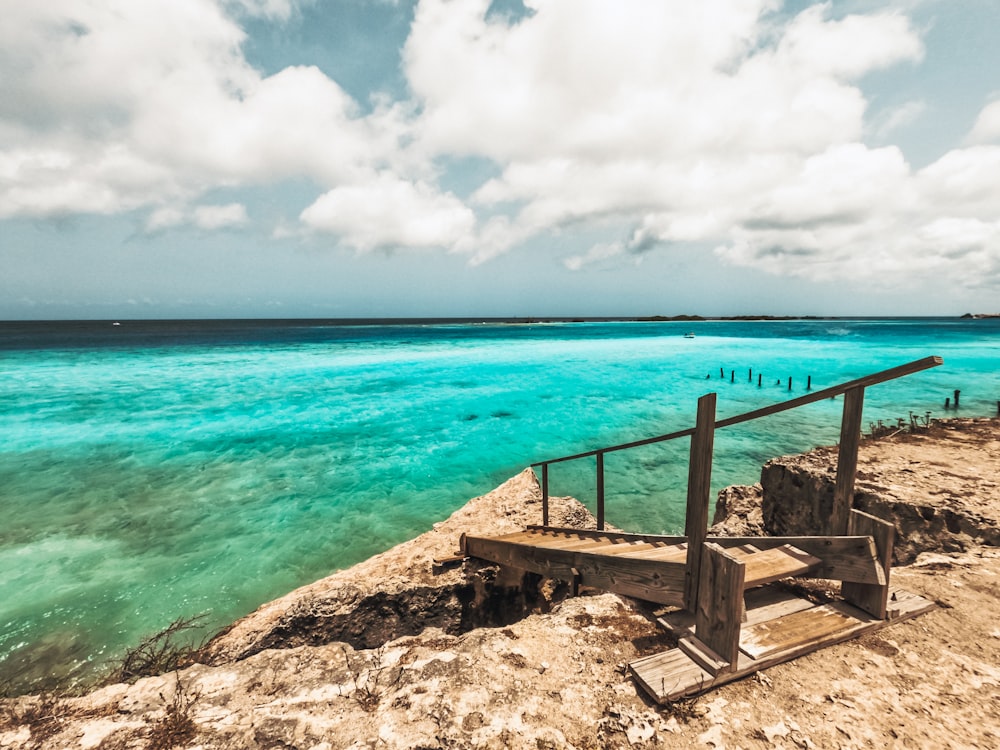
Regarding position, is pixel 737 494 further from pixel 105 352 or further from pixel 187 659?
pixel 105 352

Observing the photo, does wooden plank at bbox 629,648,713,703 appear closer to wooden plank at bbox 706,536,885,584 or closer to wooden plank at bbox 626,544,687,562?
wooden plank at bbox 626,544,687,562

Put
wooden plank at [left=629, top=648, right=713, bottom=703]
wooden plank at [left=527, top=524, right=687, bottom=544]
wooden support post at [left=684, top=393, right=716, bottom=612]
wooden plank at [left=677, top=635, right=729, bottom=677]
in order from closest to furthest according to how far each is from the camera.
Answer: wooden plank at [left=629, top=648, right=713, bottom=703]
wooden plank at [left=677, top=635, right=729, bottom=677]
wooden support post at [left=684, top=393, right=716, bottom=612]
wooden plank at [left=527, top=524, right=687, bottom=544]

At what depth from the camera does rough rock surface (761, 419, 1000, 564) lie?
6.35 m

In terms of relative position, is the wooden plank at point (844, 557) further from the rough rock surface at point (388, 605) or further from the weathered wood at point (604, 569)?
the rough rock surface at point (388, 605)

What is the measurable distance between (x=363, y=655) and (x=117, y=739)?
1752 millimetres

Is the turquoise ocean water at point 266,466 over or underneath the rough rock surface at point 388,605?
underneath

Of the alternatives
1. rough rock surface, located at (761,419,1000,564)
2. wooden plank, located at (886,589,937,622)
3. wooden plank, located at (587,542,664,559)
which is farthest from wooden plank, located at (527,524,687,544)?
rough rock surface, located at (761,419,1000,564)

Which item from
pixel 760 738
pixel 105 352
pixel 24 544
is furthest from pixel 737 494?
pixel 105 352

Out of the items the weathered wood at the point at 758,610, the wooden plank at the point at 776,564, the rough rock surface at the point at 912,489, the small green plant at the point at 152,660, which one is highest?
the wooden plank at the point at 776,564

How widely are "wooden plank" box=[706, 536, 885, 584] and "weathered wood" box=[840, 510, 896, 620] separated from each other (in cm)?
8

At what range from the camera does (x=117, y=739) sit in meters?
3.03

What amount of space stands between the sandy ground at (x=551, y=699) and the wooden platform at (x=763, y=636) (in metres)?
0.09

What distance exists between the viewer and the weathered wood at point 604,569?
12.8 ft

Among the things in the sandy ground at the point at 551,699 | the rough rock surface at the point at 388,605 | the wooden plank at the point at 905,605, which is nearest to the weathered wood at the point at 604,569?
the sandy ground at the point at 551,699
